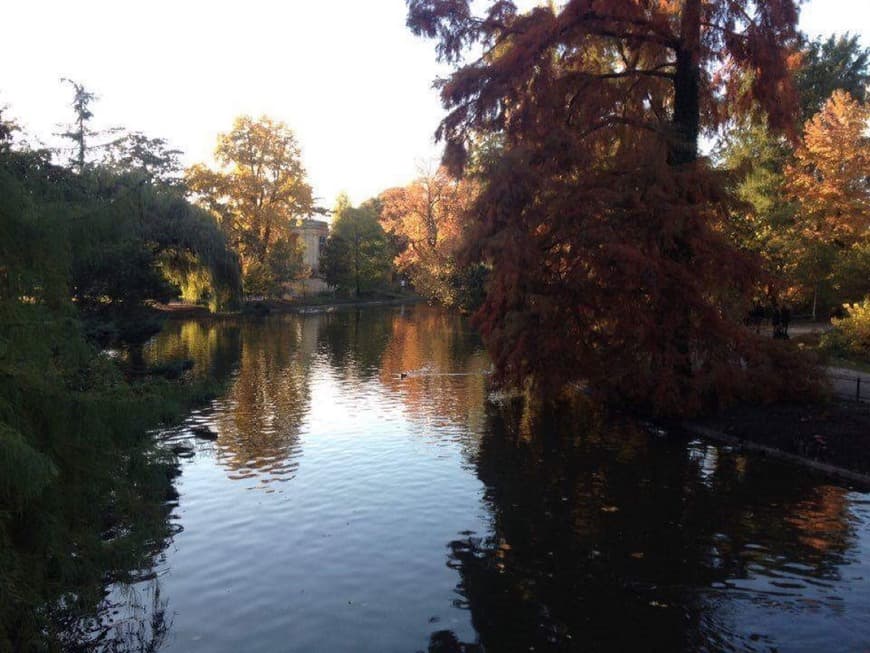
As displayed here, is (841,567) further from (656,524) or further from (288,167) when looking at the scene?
(288,167)

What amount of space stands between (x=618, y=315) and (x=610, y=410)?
3.91m

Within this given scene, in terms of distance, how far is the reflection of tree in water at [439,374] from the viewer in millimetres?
Result: 20953

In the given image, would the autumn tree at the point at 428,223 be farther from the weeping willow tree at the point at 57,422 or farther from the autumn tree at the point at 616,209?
the weeping willow tree at the point at 57,422

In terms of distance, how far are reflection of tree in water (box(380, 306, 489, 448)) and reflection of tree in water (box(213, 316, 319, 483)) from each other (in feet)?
11.8

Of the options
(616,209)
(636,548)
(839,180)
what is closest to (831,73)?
(839,180)

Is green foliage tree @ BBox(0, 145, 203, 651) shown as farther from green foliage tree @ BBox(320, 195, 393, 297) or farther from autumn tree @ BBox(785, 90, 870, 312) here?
green foliage tree @ BBox(320, 195, 393, 297)

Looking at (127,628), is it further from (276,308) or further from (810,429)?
(276,308)

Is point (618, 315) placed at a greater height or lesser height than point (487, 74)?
lesser

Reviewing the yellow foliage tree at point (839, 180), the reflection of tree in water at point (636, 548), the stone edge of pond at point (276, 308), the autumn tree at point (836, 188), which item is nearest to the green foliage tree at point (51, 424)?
the reflection of tree in water at point (636, 548)

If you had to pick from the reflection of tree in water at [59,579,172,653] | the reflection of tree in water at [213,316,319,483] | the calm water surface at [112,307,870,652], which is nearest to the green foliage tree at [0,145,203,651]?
the reflection of tree in water at [59,579,172,653]

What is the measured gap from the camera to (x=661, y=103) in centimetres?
2225

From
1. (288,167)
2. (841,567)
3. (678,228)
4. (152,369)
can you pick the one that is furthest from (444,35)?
(288,167)

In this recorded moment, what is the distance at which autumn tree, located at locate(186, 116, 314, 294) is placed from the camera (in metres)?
61.3

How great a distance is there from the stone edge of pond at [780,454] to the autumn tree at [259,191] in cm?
4832
